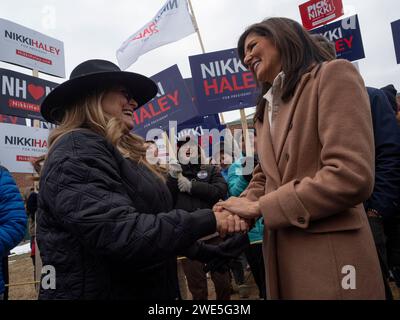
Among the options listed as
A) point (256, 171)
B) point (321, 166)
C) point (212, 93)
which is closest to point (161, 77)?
point (212, 93)

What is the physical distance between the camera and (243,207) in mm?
1646

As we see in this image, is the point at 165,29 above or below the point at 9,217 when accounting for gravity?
above

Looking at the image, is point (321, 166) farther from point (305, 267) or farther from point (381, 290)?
point (381, 290)

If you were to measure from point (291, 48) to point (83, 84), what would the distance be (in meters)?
1.06

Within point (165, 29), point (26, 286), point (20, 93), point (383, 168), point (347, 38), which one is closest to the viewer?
point (383, 168)

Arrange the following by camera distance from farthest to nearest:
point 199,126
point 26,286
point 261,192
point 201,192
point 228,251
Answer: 1. point 199,126
2. point 26,286
3. point 201,192
4. point 228,251
5. point 261,192

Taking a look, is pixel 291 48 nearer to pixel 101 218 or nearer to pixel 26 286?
pixel 101 218

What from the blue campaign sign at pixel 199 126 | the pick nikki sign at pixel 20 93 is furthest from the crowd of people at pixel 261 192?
the blue campaign sign at pixel 199 126

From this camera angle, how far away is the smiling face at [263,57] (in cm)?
177

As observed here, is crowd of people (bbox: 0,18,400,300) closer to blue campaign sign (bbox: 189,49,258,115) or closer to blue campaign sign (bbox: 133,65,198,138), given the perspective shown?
blue campaign sign (bbox: 189,49,258,115)

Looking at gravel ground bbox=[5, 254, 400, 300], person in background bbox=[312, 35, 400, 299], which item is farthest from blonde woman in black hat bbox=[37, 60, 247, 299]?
gravel ground bbox=[5, 254, 400, 300]

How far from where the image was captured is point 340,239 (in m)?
1.37

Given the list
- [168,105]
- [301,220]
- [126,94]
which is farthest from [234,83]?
[301,220]
